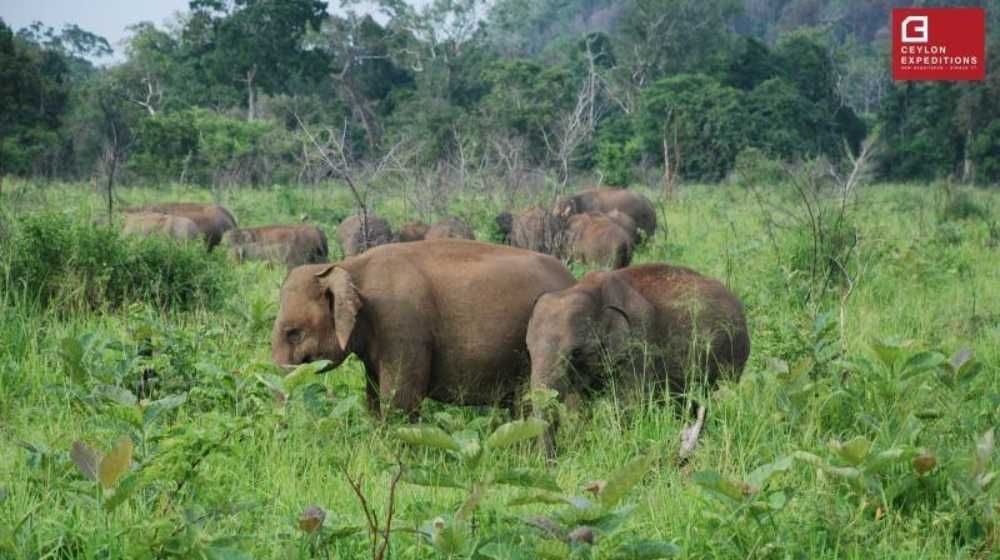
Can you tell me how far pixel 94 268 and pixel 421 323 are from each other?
3052 mm

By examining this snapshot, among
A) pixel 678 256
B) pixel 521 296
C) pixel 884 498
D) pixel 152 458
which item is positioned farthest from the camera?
pixel 678 256

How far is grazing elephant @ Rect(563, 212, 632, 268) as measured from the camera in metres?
12.2

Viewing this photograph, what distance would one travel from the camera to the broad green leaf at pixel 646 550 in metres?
2.99

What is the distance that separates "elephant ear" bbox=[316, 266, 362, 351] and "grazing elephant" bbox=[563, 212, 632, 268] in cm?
611

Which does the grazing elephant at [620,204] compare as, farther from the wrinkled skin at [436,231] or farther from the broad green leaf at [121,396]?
the broad green leaf at [121,396]

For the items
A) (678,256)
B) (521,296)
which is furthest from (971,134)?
(521,296)

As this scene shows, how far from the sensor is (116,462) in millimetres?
3186

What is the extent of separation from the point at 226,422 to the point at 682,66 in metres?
49.1

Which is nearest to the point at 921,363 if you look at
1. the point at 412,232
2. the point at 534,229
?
the point at 534,229

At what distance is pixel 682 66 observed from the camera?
51438 mm

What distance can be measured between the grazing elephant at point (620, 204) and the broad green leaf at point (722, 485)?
12183mm

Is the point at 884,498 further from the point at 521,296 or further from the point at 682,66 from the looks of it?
the point at 682,66

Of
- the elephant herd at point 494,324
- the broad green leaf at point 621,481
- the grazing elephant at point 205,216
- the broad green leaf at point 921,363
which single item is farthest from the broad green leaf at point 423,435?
the grazing elephant at point 205,216

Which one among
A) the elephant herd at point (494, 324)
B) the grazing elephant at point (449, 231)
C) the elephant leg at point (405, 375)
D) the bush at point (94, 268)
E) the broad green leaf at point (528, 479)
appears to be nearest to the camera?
the broad green leaf at point (528, 479)
